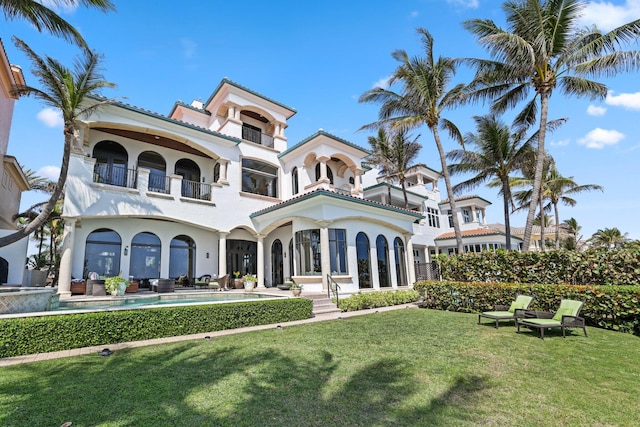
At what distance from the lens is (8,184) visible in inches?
→ 674

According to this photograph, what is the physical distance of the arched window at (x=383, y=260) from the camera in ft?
57.6

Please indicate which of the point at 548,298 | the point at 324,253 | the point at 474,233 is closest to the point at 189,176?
the point at 324,253

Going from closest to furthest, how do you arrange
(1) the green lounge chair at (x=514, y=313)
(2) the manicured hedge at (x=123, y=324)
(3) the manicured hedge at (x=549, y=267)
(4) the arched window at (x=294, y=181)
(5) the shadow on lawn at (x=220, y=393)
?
(5) the shadow on lawn at (x=220, y=393) → (2) the manicured hedge at (x=123, y=324) → (1) the green lounge chair at (x=514, y=313) → (3) the manicured hedge at (x=549, y=267) → (4) the arched window at (x=294, y=181)

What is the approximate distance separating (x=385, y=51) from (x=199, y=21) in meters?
11.1

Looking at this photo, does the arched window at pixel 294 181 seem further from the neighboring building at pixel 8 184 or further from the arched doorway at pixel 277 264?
the neighboring building at pixel 8 184

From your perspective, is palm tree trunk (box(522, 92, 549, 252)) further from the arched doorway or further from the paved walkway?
the arched doorway

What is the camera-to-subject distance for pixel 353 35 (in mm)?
12602

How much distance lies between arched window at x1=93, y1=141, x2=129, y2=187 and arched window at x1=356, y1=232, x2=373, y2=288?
12.6 metres

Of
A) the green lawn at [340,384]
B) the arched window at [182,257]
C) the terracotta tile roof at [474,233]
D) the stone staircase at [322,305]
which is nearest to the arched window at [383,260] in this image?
the stone staircase at [322,305]

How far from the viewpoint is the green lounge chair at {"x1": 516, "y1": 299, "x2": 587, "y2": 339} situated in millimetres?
8234

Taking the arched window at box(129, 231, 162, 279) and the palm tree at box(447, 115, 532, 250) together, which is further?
the palm tree at box(447, 115, 532, 250)

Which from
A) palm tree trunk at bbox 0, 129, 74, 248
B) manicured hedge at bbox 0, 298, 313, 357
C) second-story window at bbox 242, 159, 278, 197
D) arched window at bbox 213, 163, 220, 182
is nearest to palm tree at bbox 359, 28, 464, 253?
second-story window at bbox 242, 159, 278, 197

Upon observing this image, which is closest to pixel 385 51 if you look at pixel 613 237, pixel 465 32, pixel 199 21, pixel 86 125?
pixel 465 32

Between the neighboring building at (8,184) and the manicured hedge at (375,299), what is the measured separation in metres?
15.0
